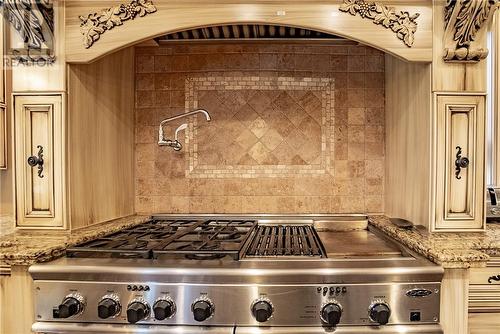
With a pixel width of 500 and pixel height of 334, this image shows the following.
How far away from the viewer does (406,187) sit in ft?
5.12

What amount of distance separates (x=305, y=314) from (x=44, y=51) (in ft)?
4.44

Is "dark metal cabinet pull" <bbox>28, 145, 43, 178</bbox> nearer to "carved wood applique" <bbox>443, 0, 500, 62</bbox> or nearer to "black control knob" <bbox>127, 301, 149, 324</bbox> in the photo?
"black control knob" <bbox>127, 301, 149, 324</bbox>

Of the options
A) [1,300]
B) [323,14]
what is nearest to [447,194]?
[323,14]

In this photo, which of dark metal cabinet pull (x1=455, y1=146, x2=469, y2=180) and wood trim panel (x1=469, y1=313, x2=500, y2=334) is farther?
dark metal cabinet pull (x1=455, y1=146, x2=469, y2=180)

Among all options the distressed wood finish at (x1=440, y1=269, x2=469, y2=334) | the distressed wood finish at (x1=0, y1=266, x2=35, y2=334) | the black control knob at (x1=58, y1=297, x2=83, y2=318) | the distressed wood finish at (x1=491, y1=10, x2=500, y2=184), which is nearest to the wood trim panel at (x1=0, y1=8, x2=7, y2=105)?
the distressed wood finish at (x1=0, y1=266, x2=35, y2=334)

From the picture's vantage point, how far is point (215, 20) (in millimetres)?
1393

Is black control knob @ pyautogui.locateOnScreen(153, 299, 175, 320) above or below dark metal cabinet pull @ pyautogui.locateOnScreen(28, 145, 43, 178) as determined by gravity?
below

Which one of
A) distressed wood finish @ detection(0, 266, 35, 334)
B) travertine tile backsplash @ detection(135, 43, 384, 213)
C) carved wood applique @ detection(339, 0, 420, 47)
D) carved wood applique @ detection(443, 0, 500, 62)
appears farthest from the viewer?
travertine tile backsplash @ detection(135, 43, 384, 213)

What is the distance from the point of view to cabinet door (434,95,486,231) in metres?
1.33

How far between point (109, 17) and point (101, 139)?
0.54m

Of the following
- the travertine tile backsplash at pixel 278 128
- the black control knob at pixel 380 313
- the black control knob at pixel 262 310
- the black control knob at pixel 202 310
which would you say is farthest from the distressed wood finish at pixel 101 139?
the black control knob at pixel 380 313

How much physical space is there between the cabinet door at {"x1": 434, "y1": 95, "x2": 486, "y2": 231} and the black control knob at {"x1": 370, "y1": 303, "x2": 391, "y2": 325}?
467 millimetres

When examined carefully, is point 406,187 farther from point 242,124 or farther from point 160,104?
point 160,104

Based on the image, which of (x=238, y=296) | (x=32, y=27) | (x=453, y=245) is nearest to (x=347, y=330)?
(x=238, y=296)
